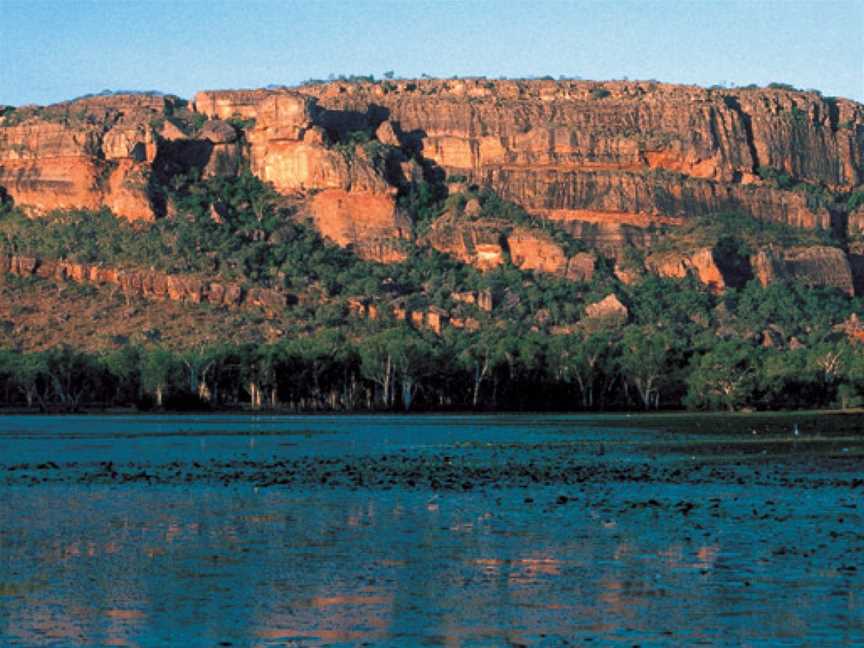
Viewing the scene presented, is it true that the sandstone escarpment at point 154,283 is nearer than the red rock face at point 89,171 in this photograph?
Yes

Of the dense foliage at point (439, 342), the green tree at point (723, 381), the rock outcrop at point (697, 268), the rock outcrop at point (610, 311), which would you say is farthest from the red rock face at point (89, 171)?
the green tree at point (723, 381)

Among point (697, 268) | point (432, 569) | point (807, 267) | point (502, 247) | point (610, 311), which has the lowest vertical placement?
point (432, 569)

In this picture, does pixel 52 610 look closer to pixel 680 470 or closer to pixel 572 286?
pixel 680 470

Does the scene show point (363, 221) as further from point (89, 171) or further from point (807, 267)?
point (807, 267)

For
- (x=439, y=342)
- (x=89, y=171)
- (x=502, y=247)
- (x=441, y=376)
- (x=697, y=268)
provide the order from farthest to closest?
(x=89, y=171)
(x=502, y=247)
(x=697, y=268)
(x=439, y=342)
(x=441, y=376)

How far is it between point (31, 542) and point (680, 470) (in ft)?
84.1

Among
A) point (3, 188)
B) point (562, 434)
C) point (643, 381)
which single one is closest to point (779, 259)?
point (643, 381)

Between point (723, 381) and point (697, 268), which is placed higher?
point (697, 268)

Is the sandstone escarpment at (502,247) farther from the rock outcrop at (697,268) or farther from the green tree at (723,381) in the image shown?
the green tree at (723,381)

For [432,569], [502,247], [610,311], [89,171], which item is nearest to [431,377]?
[610,311]

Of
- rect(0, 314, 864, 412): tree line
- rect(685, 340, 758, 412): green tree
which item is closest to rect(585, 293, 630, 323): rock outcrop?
rect(0, 314, 864, 412): tree line

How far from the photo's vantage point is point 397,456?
210ft

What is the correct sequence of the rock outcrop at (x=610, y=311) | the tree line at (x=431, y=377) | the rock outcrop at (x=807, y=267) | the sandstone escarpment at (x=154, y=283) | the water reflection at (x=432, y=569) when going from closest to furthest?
the water reflection at (x=432, y=569) < the tree line at (x=431, y=377) < the sandstone escarpment at (x=154, y=283) < the rock outcrop at (x=610, y=311) < the rock outcrop at (x=807, y=267)

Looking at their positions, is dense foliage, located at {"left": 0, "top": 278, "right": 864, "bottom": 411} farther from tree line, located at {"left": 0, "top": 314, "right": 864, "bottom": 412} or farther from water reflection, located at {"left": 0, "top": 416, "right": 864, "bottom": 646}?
water reflection, located at {"left": 0, "top": 416, "right": 864, "bottom": 646}
